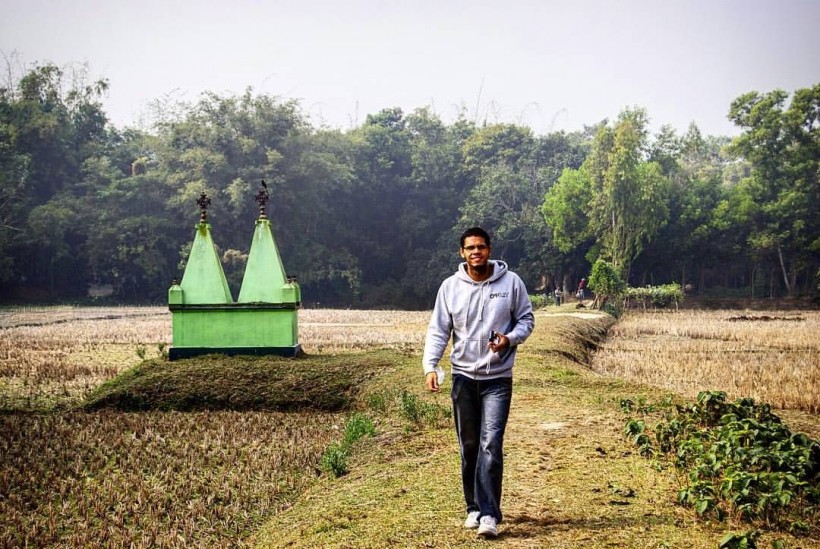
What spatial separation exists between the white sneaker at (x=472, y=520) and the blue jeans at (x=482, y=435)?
28 millimetres

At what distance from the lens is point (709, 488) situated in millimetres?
4168

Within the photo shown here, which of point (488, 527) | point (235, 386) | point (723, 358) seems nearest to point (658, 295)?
point (723, 358)

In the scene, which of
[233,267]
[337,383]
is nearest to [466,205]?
[233,267]

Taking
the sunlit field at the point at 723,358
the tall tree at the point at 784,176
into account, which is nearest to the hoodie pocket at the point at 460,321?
the sunlit field at the point at 723,358

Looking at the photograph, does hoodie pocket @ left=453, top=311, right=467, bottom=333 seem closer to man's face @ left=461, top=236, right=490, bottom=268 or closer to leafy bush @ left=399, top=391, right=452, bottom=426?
man's face @ left=461, top=236, right=490, bottom=268

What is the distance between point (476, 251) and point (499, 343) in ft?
1.61

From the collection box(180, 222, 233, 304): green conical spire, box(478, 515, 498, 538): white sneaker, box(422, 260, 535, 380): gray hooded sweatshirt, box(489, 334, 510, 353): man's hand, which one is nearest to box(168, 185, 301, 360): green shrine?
box(180, 222, 233, 304): green conical spire

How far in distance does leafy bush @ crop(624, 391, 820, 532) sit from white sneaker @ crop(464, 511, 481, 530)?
1115mm

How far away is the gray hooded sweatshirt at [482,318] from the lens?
4047mm

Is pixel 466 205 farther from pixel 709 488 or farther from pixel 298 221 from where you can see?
pixel 709 488

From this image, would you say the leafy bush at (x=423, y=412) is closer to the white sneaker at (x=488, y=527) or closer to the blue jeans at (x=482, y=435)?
the blue jeans at (x=482, y=435)

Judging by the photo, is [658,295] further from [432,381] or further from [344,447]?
[432,381]

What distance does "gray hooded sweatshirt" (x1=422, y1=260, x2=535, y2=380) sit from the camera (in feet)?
13.3

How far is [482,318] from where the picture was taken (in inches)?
162
